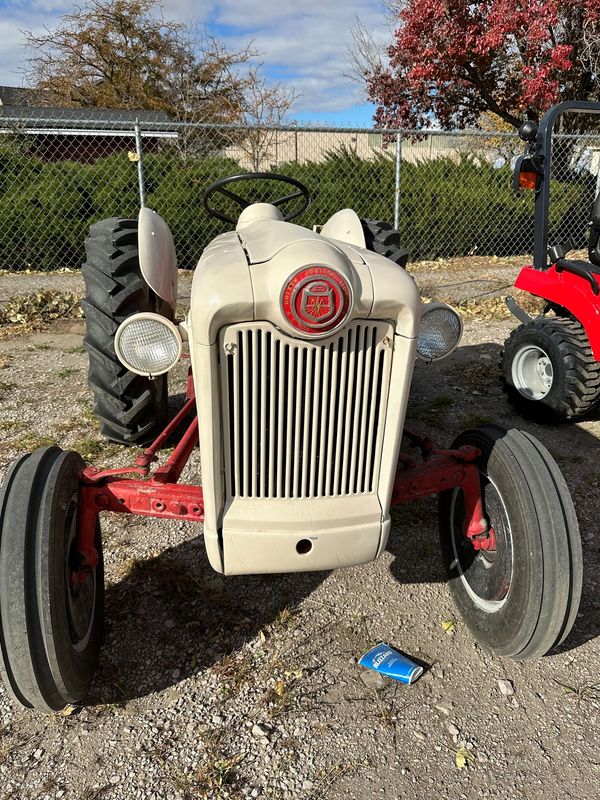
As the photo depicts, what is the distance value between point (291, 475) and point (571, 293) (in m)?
2.95

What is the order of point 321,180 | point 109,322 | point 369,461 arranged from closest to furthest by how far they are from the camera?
1. point 369,461
2. point 109,322
3. point 321,180

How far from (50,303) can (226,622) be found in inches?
231

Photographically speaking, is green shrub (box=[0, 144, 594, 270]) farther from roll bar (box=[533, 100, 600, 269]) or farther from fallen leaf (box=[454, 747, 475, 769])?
fallen leaf (box=[454, 747, 475, 769])

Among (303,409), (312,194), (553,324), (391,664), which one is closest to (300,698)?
(391,664)

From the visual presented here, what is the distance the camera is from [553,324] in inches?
168

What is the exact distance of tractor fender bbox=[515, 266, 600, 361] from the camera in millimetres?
3982

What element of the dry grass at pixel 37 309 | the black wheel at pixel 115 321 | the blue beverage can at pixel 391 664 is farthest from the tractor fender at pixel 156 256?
the dry grass at pixel 37 309

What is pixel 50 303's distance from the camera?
7402 mm

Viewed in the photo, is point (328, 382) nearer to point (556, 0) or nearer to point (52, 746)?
point (52, 746)

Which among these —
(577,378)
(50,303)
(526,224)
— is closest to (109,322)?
(577,378)

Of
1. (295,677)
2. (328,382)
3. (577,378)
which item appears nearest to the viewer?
(328,382)

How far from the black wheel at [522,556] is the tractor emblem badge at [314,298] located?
3.13 ft

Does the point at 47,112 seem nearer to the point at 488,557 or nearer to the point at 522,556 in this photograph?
the point at 488,557

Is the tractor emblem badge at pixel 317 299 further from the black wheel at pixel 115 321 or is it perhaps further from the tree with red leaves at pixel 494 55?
the tree with red leaves at pixel 494 55
